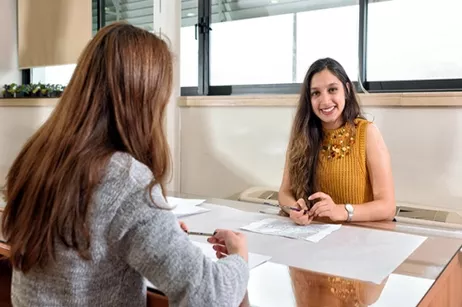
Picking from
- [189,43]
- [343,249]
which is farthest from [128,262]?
[189,43]

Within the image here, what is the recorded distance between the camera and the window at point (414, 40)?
205cm

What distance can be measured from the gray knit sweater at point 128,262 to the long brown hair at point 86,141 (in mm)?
20

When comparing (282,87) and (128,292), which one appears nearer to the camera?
(128,292)

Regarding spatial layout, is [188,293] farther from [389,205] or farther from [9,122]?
[9,122]

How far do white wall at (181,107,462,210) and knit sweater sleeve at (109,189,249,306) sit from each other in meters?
1.56

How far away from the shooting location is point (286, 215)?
1.45 m

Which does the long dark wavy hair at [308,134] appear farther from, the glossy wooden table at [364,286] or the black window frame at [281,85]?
the glossy wooden table at [364,286]

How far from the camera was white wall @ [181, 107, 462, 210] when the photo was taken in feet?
6.40

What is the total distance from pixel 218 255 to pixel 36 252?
1.19 feet

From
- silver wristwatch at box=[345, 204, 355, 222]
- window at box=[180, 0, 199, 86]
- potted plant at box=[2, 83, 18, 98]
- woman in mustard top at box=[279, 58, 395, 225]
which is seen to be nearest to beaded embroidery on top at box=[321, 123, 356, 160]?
woman in mustard top at box=[279, 58, 395, 225]

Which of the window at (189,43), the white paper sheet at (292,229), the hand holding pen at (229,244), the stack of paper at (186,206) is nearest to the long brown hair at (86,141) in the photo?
the hand holding pen at (229,244)

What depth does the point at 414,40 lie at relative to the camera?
214 cm

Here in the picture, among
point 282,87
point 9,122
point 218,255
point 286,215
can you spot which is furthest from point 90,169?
point 9,122

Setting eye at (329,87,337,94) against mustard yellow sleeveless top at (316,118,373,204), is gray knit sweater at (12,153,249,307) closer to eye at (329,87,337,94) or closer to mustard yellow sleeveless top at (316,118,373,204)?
mustard yellow sleeveless top at (316,118,373,204)
